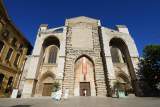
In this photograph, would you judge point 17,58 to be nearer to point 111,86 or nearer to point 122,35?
point 111,86

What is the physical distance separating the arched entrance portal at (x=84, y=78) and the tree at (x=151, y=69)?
7.55 m

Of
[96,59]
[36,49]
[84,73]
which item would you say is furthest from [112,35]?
[36,49]

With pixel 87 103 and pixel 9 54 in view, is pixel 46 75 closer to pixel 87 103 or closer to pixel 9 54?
pixel 9 54

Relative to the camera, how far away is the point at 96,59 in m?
22.0

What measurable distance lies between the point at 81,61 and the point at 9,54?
1175 centimetres

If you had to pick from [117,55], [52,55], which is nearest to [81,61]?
[52,55]

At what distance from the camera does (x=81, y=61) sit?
22312 mm

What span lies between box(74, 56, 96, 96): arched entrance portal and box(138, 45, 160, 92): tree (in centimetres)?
755

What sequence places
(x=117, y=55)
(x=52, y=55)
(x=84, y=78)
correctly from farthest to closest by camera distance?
1. (x=117, y=55)
2. (x=52, y=55)
3. (x=84, y=78)

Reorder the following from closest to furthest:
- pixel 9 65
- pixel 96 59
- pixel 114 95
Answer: pixel 114 95, pixel 9 65, pixel 96 59

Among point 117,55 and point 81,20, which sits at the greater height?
point 81,20

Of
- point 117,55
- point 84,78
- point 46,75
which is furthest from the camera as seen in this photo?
point 117,55

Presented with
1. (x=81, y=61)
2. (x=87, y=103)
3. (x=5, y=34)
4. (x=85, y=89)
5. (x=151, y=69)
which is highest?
(x=5, y=34)

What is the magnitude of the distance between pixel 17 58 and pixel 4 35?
5368 millimetres
